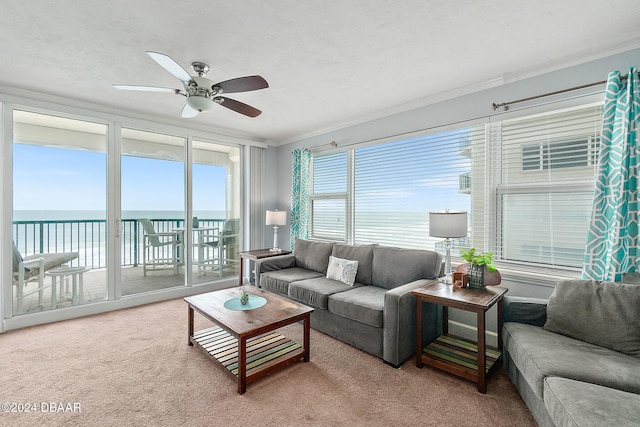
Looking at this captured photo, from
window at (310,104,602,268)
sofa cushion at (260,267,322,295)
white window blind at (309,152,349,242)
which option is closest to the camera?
window at (310,104,602,268)

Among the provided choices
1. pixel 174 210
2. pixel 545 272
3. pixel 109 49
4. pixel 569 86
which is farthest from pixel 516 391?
pixel 174 210

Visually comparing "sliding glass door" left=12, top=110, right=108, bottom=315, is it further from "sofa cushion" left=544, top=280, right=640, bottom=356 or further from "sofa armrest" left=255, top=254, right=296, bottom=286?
"sofa cushion" left=544, top=280, right=640, bottom=356

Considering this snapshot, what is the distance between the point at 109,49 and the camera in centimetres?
232

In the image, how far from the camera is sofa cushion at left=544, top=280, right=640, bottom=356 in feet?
5.67

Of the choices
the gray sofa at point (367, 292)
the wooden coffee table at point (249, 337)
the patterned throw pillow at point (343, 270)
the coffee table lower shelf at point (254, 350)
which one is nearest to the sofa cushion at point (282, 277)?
the gray sofa at point (367, 292)

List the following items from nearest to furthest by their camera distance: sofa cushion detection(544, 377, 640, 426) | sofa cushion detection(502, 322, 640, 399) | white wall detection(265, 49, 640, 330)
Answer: sofa cushion detection(544, 377, 640, 426)
sofa cushion detection(502, 322, 640, 399)
white wall detection(265, 49, 640, 330)

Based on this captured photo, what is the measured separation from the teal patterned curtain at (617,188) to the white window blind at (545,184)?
9.0 inches

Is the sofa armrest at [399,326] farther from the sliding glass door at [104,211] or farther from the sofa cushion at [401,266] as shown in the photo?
the sliding glass door at [104,211]

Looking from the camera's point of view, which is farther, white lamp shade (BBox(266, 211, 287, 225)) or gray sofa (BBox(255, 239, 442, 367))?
white lamp shade (BBox(266, 211, 287, 225))

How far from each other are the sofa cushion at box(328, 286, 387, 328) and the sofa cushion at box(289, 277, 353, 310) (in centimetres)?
10

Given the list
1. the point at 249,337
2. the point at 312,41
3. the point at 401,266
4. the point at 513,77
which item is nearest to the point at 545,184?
the point at 513,77

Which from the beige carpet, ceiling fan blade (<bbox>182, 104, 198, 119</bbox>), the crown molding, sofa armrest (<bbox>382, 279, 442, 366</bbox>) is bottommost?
the beige carpet

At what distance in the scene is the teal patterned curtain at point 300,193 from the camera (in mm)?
4762

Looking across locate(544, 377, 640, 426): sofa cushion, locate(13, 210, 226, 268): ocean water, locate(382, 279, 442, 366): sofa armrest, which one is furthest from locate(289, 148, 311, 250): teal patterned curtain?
locate(544, 377, 640, 426): sofa cushion
